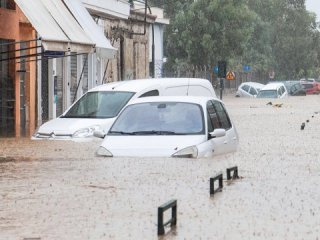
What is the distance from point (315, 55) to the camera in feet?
393

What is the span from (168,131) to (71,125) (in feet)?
17.9

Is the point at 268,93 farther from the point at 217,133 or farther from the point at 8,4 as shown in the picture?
the point at 217,133

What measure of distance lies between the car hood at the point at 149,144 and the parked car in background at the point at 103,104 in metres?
4.68

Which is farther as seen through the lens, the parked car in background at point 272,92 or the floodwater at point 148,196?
the parked car in background at point 272,92

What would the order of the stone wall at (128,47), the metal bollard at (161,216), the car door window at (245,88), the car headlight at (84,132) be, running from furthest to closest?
1. the car door window at (245,88)
2. the stone wall at (128,47)
3. the car headlight at (84,132)
4. the metal bollard at (161,216)

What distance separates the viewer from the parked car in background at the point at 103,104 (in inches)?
803

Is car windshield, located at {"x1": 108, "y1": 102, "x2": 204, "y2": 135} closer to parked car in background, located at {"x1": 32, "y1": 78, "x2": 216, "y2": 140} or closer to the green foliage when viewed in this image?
parked car in background, located at {"x1": 32, "y1": 78, "x2": 216, "y2": 140}

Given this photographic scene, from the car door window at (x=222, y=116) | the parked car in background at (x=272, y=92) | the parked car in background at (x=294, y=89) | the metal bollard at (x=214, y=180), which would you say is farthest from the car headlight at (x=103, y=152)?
the parked car in background at (x=294, y=89)

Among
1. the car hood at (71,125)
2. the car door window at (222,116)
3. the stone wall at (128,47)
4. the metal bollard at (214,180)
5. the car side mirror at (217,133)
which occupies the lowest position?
the metal bollard at (214,180)

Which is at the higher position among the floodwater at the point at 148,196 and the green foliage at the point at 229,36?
the green foliage at the point at 229,36

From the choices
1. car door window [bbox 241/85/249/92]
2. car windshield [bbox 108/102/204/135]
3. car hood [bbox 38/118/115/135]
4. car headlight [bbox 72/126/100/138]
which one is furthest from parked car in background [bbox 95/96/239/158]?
car door window [bbox 241/85/249/92]

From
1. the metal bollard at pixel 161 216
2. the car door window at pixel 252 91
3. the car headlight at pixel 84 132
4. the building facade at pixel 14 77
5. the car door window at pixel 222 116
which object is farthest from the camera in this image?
the car door window at pixel 252 91

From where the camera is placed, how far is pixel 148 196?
1159cm

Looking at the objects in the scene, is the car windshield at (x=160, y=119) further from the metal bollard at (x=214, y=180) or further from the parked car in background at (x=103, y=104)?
the parked car in background at (x=103, y=104)
